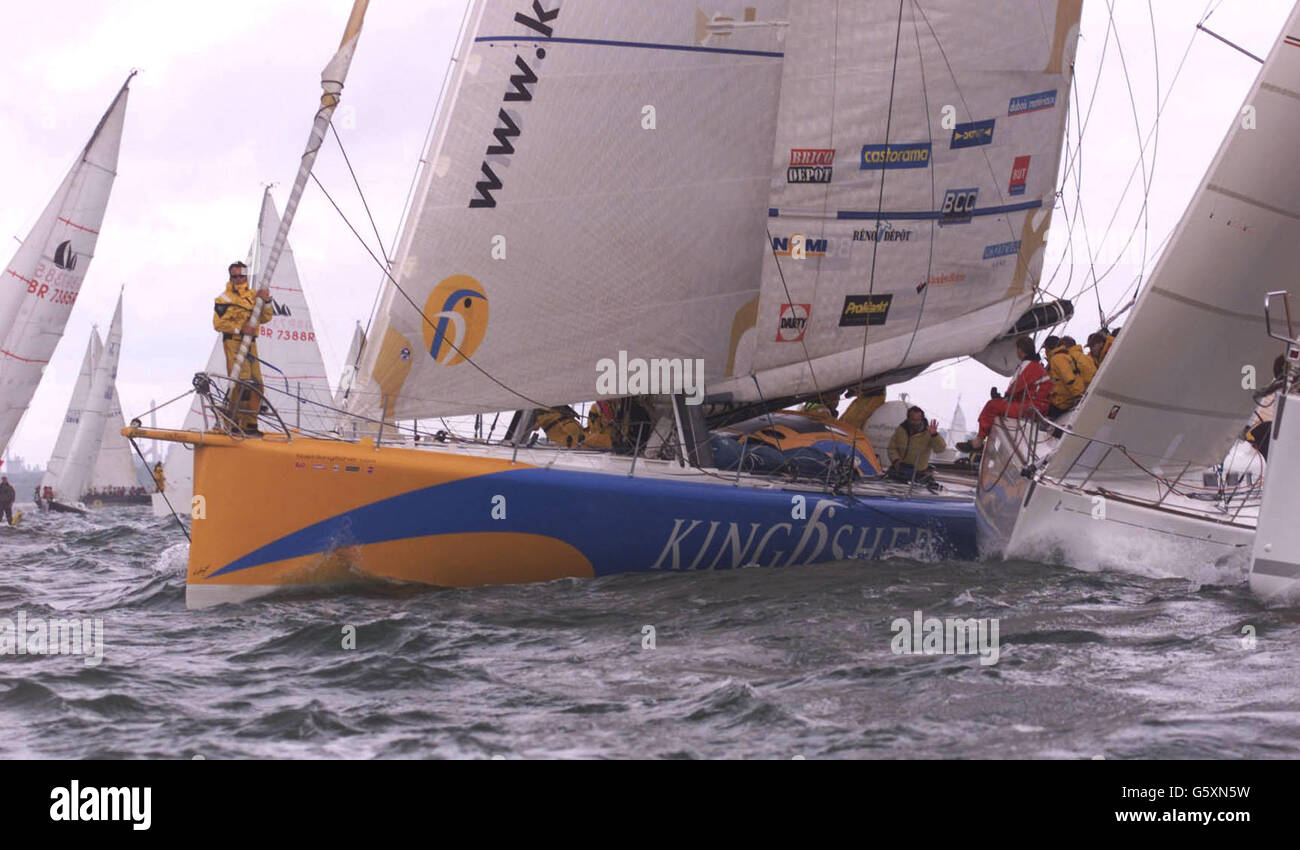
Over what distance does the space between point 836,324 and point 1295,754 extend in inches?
301

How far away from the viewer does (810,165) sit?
11.5 meters

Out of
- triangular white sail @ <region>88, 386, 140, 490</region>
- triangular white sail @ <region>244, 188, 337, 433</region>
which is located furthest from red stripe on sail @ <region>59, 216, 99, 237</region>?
triangular white sail @ <region>88, 386, 140, 490</region>

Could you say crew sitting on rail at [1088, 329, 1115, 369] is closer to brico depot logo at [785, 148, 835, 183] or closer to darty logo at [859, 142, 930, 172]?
darty logo at [859, 142, 930, 172]

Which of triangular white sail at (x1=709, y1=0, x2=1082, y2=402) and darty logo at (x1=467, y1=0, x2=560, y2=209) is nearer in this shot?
darty logo at (x1=467, y1=0, x2=560, y2=209)

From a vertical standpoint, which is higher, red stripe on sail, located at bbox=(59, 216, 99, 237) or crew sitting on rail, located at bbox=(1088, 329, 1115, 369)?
red stripe on sail, located at bbox=(59, 216, 99, 237)

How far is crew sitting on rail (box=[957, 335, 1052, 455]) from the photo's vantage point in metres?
11.3

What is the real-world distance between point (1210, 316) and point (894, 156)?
3.35 metres

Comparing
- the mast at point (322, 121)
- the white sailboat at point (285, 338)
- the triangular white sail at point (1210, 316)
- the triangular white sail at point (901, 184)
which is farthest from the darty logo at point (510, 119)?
the white sailboat at point (285, 338)

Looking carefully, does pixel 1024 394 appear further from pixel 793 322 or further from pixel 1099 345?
pixel 793 322

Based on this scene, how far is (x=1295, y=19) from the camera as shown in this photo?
30.3 feet

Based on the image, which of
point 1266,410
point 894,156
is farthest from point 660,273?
point 1266,410

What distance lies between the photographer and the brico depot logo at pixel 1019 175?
1286cm

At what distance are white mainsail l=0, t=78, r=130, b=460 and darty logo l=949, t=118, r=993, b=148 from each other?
11882 mm
